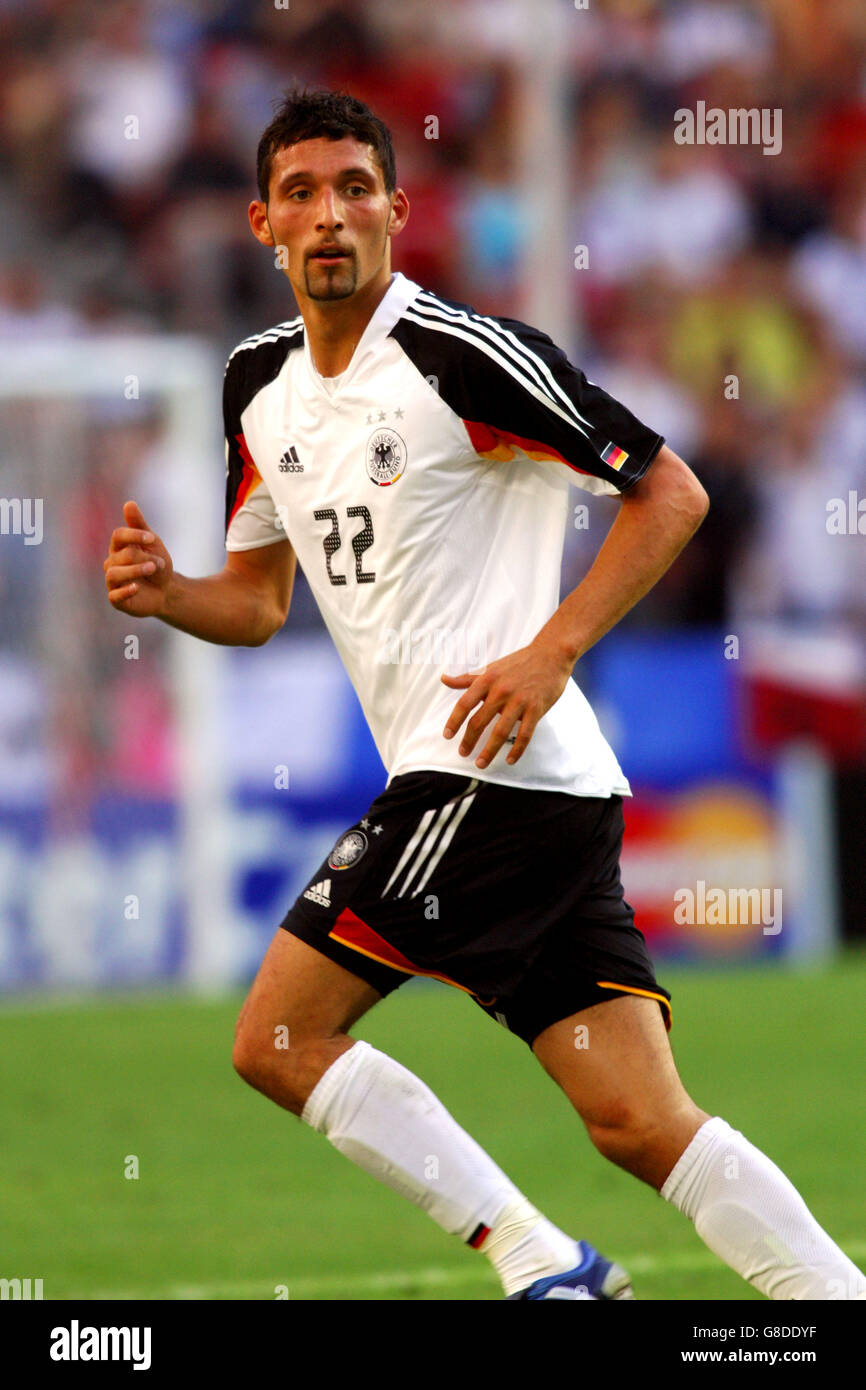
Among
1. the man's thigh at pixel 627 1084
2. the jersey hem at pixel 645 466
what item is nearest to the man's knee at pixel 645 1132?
the man's thigh at pixel 627 1084

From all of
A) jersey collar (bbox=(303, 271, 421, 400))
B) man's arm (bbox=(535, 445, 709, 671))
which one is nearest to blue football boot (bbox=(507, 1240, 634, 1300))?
man's arm (bbox=(535, 445, 709, 671))

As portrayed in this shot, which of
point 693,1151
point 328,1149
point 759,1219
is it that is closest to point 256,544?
point 693,1151

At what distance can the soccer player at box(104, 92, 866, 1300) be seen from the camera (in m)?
3.62

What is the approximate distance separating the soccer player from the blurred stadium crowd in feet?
26.3

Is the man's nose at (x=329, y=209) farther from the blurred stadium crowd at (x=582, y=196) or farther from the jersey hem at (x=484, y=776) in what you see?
the blurred stadium crowd at (x=582, y=196)

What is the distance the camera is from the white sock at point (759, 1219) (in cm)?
360

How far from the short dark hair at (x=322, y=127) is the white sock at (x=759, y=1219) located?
1.84m

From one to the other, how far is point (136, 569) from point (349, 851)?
0.70 m

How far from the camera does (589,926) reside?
3.71 meters

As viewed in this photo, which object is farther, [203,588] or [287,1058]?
[203,588]

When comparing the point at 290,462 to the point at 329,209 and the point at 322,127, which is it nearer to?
the point at 329,209

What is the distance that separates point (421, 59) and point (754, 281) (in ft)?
9.03

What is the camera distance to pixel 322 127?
3.82 m

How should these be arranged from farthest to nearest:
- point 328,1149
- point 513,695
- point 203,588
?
point 328,1149
point 203,588
point 513,695
